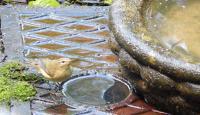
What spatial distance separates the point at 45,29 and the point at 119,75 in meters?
1.03

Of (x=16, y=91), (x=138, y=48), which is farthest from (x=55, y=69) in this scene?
(x=138, y=48)

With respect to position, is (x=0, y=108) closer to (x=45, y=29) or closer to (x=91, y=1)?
(x=45, y=29)

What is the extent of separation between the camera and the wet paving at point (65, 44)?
181 inches

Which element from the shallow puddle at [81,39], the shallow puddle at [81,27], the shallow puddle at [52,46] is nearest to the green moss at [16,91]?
the shallow puddle at [52,46]

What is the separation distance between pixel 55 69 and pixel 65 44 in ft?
2.82

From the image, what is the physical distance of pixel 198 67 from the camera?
4219 mm

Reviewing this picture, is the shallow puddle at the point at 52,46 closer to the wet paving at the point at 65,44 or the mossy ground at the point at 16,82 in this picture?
the wet paving at the point at 65,44

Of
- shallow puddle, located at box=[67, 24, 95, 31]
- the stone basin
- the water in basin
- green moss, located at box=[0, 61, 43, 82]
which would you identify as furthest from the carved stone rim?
shallow puddle, located at box=[67, 24, 95, 31]

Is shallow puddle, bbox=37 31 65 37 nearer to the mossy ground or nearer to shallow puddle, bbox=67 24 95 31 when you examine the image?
shallow puddle, bbox=67 24 95 31

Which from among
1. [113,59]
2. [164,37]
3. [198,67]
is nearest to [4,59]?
[113,59]

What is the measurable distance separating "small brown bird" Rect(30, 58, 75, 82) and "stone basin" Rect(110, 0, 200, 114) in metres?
0.35

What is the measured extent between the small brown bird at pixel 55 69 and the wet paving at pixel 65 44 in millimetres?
155

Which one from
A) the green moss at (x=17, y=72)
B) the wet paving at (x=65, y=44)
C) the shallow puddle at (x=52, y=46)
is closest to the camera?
the wet paving at (x=65, y=44)

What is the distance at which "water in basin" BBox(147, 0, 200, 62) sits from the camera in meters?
4.71
